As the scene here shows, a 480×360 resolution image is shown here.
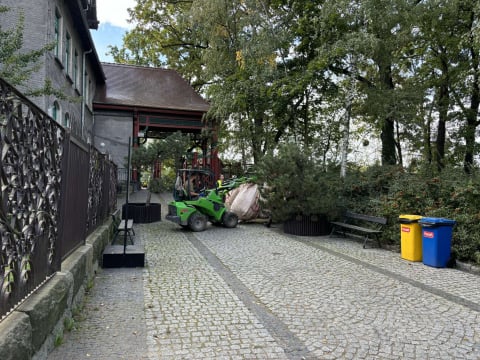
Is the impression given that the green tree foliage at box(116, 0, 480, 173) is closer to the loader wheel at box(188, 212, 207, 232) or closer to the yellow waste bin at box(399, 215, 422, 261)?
the loader wheel at box(188, 212, 207, 232)

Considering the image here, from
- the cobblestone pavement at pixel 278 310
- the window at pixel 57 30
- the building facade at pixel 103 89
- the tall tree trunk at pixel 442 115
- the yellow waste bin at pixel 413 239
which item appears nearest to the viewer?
the cobblestone pavement at pixel 278 310

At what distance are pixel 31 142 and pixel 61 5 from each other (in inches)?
569

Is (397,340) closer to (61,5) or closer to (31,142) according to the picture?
(31,142)

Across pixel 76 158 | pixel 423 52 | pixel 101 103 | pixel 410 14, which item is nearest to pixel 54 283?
pixel 76 158

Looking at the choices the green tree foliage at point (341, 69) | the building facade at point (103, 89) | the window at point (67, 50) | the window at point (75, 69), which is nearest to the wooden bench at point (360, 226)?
the green tree foliage at point (341, 69)

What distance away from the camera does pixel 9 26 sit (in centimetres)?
1252

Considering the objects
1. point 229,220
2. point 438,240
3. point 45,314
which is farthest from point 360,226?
point 45,314

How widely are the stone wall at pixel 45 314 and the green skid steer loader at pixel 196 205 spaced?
647cm

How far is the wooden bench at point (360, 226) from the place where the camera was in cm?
963

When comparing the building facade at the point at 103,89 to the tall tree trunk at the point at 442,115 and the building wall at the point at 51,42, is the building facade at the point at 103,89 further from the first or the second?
the tall tree trunk at the point at 442,115

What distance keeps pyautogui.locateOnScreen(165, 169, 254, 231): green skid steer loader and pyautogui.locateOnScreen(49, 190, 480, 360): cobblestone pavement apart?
3.47 metres

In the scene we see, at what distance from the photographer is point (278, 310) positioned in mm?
4867

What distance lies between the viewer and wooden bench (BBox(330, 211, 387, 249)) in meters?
9.63

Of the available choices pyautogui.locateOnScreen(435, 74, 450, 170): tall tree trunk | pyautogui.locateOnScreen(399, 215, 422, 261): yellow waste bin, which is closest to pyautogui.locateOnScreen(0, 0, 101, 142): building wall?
pyautogui.locateOnScreen(399, 215, 422, 261): yellow waste bin
